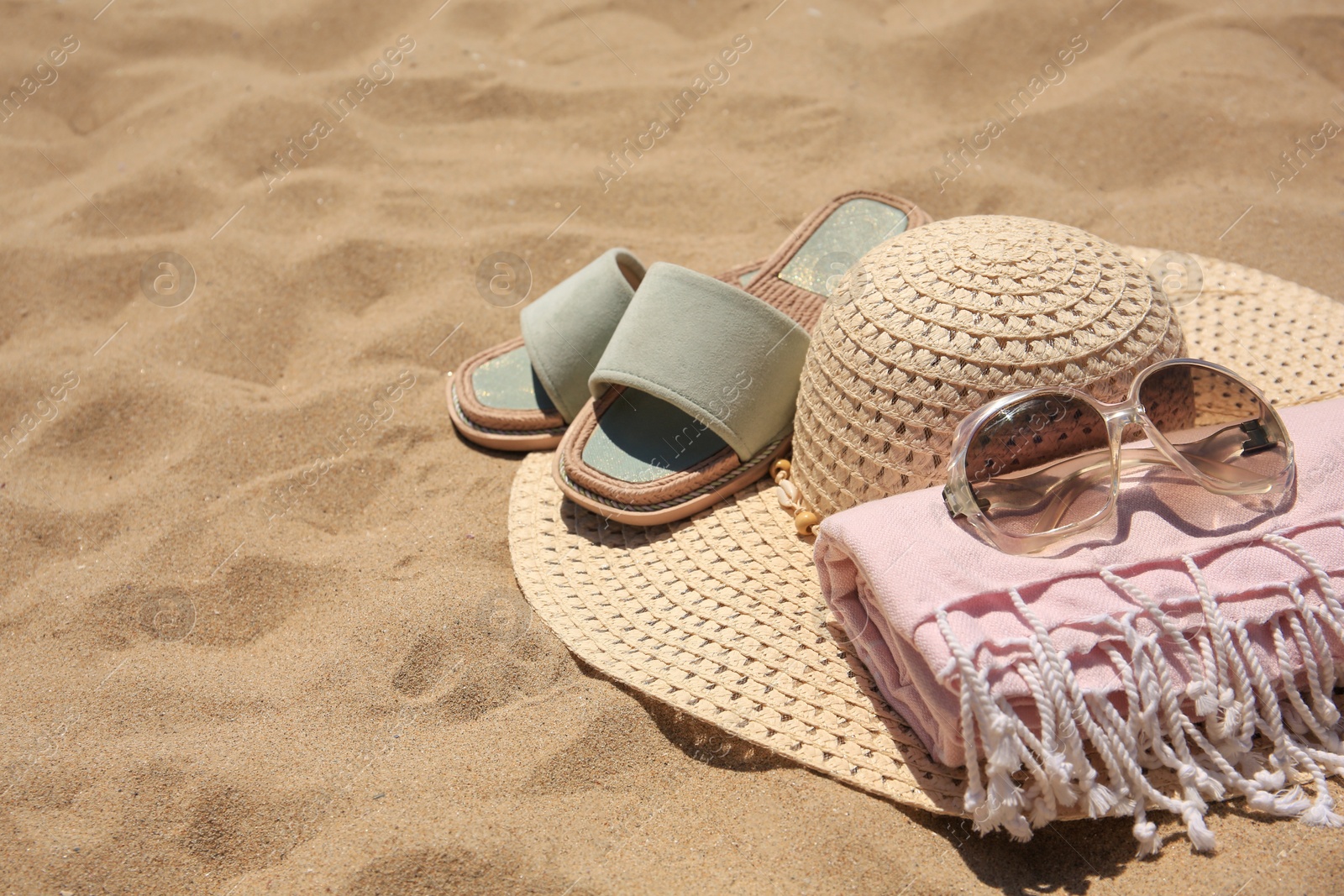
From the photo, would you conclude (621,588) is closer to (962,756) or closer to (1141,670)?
(962,756)

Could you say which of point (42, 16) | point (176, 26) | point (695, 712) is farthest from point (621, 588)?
point (42, 16)

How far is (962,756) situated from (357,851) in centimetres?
86

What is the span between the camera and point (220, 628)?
1748 mm

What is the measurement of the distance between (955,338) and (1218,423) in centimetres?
41

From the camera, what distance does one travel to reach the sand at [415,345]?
4.41 ft

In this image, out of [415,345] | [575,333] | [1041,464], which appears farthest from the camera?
[415,345]

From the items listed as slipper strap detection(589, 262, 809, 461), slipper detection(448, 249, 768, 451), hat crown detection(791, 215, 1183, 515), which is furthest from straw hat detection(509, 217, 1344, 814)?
slipper detection(448, 249, 768, 451)

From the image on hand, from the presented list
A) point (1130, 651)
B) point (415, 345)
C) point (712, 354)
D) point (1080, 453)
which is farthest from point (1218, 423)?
point (415, 345)

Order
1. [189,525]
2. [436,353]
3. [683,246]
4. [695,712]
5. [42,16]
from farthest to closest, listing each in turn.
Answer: [42,16] → [683,246] → [436,353] → [189,525] → [695,712]

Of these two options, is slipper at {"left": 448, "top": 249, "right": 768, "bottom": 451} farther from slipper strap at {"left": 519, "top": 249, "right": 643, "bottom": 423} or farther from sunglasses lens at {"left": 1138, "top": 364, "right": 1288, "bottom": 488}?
sunglasses lens at {"left": 1138, "top": 364, "right": 1288, "bottom": 488}

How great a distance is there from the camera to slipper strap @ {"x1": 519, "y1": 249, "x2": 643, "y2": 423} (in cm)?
201

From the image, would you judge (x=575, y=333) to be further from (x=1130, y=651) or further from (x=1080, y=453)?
(x=1130, y=651)

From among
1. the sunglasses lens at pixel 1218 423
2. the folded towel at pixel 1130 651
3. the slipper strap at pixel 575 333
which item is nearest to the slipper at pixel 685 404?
the slipper strap at pixel 575 333

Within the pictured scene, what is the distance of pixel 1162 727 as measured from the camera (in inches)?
50.7
